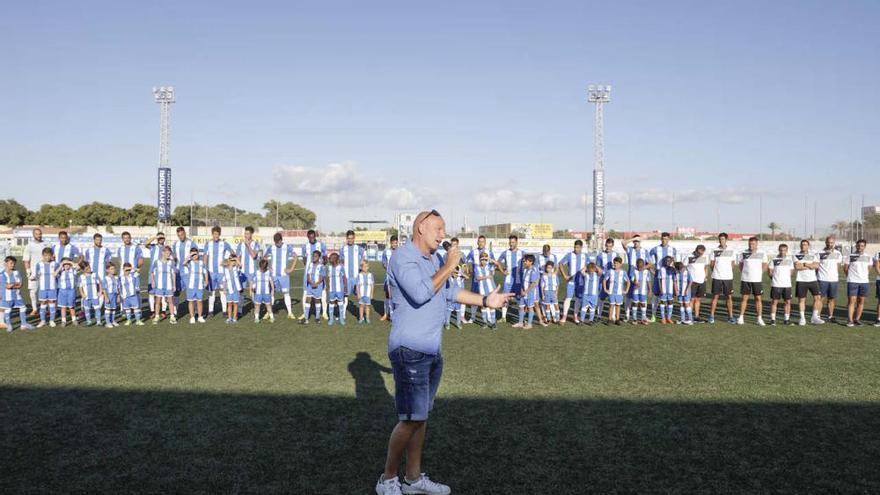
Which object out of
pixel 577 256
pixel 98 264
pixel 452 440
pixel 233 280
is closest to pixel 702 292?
pixel 577 256

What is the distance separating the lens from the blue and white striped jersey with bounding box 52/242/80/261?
12.2 meters

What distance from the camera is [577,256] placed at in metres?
13.3

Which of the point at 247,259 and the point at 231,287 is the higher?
the point at 247,259

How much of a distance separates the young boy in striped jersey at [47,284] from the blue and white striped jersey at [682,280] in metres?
13.9

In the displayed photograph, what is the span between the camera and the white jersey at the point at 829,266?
12648 millimetres

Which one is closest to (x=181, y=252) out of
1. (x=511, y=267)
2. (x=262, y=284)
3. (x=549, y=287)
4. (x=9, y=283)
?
(x=262, y=284)

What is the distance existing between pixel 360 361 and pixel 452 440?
359 cm

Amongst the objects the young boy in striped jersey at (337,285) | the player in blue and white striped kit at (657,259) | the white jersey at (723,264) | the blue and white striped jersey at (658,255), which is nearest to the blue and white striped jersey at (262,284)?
the young boy in striped jersey at (337,285)

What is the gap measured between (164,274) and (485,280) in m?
7.32

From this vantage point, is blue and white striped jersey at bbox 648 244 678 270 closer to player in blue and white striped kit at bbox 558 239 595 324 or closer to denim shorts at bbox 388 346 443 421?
player in blue and white striped kit at bbox 558 239 595 324

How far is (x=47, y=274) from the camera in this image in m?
11.8

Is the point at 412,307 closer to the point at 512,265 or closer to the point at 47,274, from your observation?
the point at 512,265

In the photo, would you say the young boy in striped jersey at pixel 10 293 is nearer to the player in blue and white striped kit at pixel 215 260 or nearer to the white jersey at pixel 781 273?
the player in blue and white striped kit at pixel 215 260

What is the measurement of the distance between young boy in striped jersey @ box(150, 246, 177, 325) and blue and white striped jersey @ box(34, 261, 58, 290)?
6.26ft
